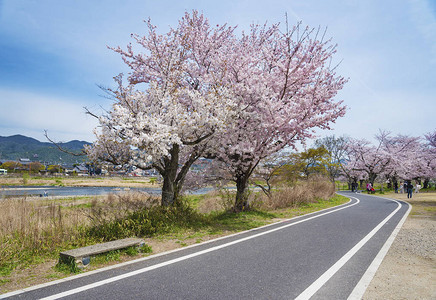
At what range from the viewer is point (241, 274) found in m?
4.70

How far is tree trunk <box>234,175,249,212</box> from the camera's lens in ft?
40.7

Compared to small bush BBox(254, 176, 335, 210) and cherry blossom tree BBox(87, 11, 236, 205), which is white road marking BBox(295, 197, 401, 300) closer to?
cherry blossom tree BBox(87, 11, 236, 205)

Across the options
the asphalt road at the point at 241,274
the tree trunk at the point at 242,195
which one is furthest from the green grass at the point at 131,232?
the tree trunk at the point at 242,195

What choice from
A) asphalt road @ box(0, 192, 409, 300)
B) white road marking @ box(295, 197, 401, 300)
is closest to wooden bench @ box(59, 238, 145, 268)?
asphalt road @ box(0, 192, 409, 300)

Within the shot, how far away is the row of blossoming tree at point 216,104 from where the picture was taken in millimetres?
8289

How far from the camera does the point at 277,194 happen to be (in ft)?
54.1

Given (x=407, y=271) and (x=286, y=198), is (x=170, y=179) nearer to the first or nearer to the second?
(x=407, y=271)

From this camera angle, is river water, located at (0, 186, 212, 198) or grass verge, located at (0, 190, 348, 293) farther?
river water, located at (0, 186, 212, 198)

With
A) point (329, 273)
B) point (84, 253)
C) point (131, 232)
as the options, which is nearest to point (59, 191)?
point (131, 232)

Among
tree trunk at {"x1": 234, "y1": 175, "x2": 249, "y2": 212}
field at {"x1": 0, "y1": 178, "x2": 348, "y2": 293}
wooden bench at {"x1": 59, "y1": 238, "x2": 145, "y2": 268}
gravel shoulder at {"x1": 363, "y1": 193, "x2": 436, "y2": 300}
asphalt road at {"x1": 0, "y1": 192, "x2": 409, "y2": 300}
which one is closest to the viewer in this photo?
asphalt road at {"x1": 0, "y1": 192, "x2": 409, "y2": 300}

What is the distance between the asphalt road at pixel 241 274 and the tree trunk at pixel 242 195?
15.7 feet

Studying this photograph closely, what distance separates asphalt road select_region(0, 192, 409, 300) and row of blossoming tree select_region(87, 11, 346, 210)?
3.24 metres

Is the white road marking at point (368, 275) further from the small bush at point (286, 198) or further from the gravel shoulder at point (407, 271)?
the small bush at point (286, 198)

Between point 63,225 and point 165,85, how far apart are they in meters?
5.16
